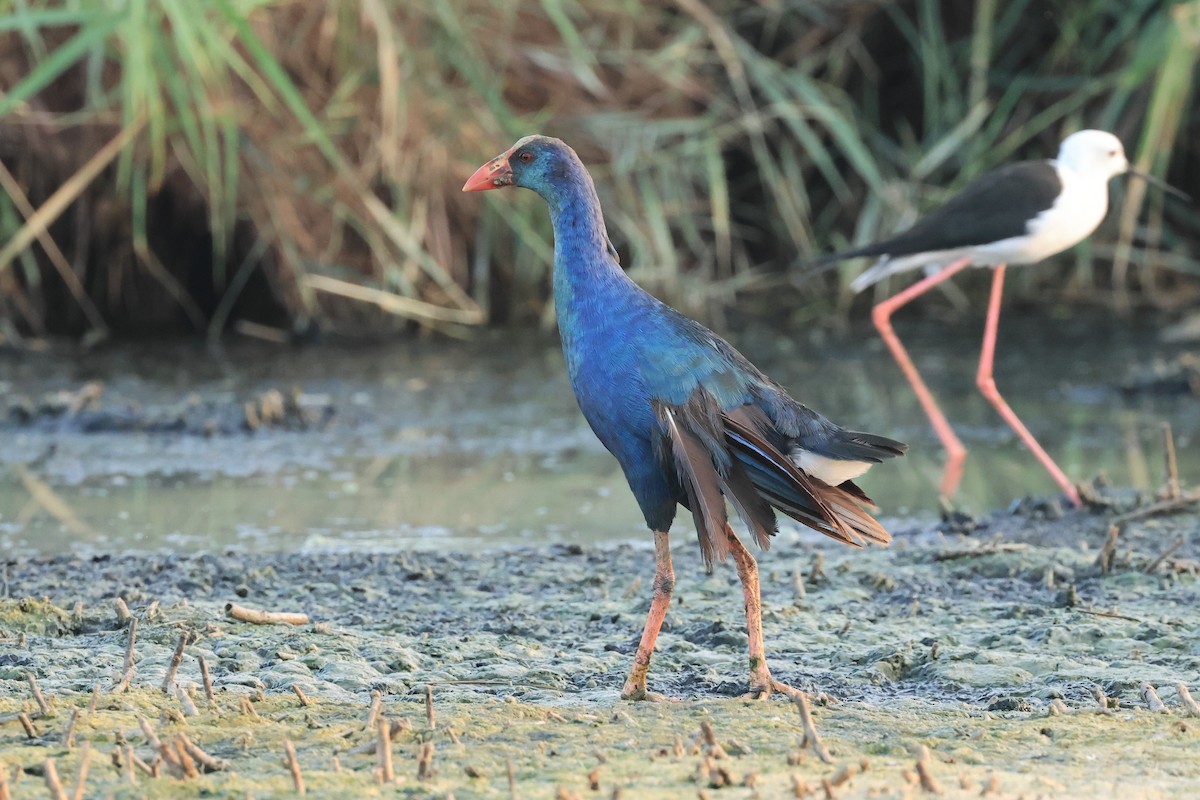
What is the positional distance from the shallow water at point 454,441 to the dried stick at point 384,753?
7.71 feet

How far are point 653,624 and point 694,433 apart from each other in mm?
415

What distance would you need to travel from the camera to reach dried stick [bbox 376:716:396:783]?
2551mm

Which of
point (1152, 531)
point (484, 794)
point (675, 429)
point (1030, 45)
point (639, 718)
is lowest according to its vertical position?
point (484, 794)

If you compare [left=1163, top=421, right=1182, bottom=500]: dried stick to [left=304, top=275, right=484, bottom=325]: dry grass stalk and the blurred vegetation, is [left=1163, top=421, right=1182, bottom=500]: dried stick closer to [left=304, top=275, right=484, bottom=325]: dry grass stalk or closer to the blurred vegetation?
the blurred vegetation

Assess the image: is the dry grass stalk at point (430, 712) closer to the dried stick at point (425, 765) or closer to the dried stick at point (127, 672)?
the dried stick at point (425, 765)

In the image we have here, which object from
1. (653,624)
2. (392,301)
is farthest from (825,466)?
(392,301)

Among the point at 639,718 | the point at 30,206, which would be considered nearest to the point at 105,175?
the point at 30,206

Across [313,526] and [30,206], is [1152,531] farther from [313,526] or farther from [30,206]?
[30,206]

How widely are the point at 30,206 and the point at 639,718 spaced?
5.93 metres

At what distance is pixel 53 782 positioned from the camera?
7.72 feet

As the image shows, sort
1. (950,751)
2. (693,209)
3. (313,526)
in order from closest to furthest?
(950,751) < (313,526) < (693,209)

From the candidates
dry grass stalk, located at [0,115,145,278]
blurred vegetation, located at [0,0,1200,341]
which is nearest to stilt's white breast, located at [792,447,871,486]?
blurred vegetation, located at [0,0,1200,341]

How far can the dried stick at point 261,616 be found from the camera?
371cm

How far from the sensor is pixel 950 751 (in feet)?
9.14
